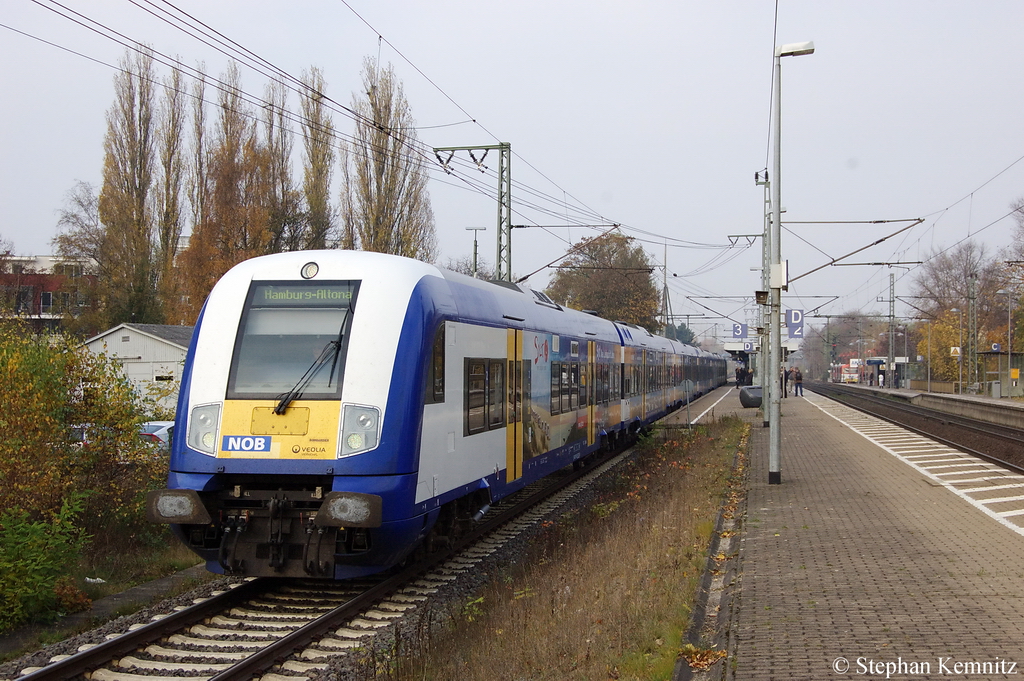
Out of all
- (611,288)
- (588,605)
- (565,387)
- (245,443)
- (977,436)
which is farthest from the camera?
(611,288)

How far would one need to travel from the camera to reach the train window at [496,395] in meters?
10.6

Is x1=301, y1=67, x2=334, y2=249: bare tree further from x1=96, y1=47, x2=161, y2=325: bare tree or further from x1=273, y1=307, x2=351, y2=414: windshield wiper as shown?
x1=273, y1=307, x2=351, y2=414: windshield wiper

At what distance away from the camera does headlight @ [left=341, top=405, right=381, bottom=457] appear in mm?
7887

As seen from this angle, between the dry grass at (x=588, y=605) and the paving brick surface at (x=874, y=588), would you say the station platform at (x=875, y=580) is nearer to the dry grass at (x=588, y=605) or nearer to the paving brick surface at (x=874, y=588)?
the paving brick surface at (x=874, y=588)

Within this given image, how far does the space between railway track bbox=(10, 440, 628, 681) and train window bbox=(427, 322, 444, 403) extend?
187 cm

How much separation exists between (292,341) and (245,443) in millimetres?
999

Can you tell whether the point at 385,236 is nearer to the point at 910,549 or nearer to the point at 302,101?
the point at 302,101

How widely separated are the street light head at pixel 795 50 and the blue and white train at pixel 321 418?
25.7 feet

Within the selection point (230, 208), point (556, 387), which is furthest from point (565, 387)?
point (230, 208)

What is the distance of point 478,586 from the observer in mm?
9312

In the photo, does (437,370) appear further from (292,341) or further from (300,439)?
(300,439)

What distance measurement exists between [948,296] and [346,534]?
74120mm

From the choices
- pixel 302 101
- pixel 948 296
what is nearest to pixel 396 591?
pixel 302 101

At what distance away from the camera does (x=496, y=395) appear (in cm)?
1092
